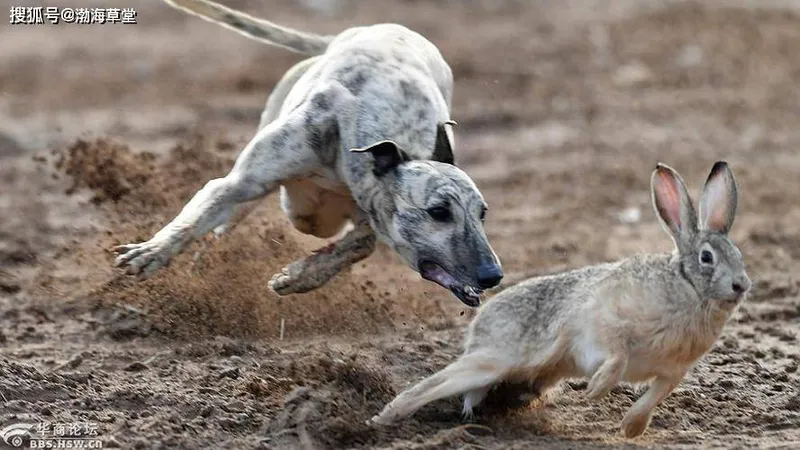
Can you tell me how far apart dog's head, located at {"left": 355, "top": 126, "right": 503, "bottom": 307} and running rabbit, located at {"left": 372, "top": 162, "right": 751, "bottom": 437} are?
304 millimetres

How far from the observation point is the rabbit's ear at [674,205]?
6.01 metres

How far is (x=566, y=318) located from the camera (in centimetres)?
596

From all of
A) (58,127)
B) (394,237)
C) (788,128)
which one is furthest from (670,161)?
(394,237)

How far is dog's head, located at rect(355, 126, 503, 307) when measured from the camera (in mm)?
5895

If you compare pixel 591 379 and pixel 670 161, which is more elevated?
pixel 591 379

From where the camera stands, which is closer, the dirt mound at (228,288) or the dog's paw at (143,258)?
the dog's paw at (143,258)

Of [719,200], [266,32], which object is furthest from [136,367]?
[719,200]

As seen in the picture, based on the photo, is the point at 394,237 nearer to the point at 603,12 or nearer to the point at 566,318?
the point at 566,318

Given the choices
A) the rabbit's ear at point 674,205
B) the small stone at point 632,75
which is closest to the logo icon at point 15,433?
the rabbit's ear at point 674,205

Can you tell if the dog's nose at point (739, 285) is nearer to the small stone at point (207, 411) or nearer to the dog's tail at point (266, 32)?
the small stone at point (207, 411)

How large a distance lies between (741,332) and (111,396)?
356cm

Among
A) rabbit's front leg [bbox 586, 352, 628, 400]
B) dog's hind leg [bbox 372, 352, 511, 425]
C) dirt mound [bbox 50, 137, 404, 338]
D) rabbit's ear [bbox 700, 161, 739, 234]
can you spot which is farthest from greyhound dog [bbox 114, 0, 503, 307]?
rabbit's ear [bbox 700, 161, 739, 234]

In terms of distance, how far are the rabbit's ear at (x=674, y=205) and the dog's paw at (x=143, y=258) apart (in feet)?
7.09

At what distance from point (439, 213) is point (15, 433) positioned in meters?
1.96
